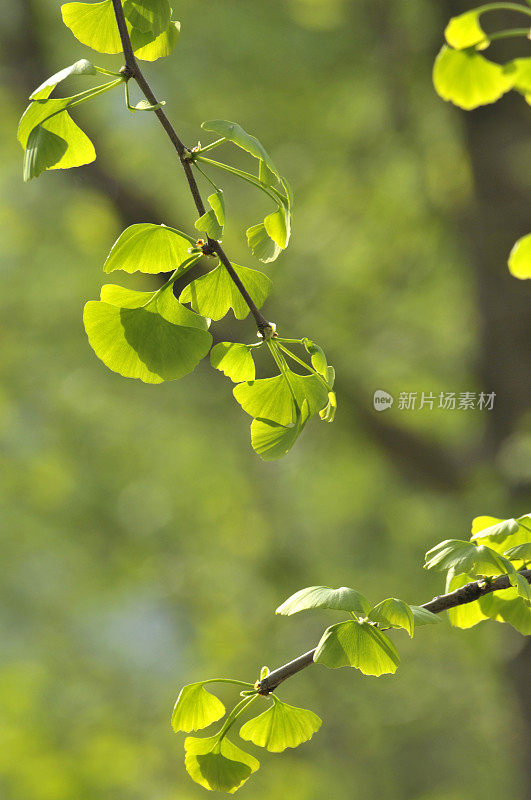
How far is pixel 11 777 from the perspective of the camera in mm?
1525

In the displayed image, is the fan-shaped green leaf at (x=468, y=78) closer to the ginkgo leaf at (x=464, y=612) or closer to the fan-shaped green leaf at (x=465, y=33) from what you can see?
the fan-shaped green leaf at (x=465, y=33)

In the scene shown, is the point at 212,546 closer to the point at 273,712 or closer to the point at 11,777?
the point at 11,777

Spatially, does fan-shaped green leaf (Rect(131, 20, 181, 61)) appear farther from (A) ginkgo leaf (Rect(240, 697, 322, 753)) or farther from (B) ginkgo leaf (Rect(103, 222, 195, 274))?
(A) ginkgo leaf (Rect(240, 697, 322, 753))

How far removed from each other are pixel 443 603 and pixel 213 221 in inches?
4.8

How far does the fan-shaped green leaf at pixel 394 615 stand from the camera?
0.62ft

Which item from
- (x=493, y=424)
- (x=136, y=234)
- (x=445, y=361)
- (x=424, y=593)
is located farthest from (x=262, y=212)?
(x=136, y=234)

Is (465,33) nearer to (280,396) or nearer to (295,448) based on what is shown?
(280,396)

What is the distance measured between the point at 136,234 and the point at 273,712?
139 mm

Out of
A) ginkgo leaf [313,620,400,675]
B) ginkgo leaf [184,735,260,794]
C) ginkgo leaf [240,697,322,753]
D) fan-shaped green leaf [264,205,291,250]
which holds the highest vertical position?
fan-shaped green leaf [264,205,291,250]

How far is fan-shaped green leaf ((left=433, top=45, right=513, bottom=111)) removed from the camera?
0.13m

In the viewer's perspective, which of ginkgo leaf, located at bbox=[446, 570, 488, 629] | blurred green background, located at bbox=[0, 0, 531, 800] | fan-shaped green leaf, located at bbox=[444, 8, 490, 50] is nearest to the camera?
fan-shaped green leaf, located at bbox=[444, 8, 490, 50]

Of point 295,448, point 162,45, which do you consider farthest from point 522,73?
point 295,448

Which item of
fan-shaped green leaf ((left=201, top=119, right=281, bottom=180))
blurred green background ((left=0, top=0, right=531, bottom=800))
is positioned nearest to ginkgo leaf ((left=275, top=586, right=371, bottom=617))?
fan-shaped green leaf ((left=201, top=119, right=281, bottom=180))

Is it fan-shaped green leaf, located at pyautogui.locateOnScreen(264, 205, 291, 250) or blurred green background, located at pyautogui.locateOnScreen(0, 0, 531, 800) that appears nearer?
fan-shaped green leaf, located at pyautogui.locateOnScreen(264, 205, 291, 250)
